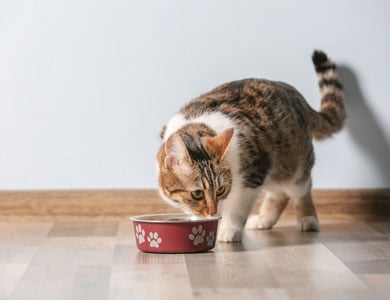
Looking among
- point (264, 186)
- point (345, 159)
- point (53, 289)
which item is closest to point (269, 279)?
point (53, 289)

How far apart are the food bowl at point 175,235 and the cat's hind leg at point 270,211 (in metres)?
0.67

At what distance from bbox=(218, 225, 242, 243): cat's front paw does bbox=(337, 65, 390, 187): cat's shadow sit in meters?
0.87

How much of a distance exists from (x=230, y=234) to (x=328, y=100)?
808 mm

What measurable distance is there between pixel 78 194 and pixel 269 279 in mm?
1420

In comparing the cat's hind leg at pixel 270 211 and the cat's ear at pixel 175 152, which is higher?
the cat's ear at pixel 175 152

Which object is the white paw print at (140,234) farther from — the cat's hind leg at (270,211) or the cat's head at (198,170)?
the cat's hind leg at (270,211)

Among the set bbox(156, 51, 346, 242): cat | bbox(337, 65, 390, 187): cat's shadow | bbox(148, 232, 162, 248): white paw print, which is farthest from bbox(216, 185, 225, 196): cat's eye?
bbox(337, 65, 390, 187): cat's shadow

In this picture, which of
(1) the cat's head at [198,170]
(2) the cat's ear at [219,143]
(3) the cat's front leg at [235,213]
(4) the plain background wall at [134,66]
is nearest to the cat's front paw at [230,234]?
(3) the cat's front leg at [235,213]

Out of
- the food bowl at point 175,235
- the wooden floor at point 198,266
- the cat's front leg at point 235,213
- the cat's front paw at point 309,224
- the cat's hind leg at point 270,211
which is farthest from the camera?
the cat's hind leg at point 270,211

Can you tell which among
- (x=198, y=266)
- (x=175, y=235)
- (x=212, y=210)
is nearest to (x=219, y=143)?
(x=212, y=210)

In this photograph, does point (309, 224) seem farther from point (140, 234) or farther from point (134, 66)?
point (134, 66)

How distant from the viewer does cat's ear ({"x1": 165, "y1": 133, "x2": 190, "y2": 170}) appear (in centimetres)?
256

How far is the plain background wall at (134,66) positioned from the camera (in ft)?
10.9

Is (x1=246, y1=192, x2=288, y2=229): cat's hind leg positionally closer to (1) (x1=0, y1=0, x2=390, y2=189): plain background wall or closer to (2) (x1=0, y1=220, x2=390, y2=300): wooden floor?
(2) (x1=0, y1=220, x2=390, y2=300): wooden floor
